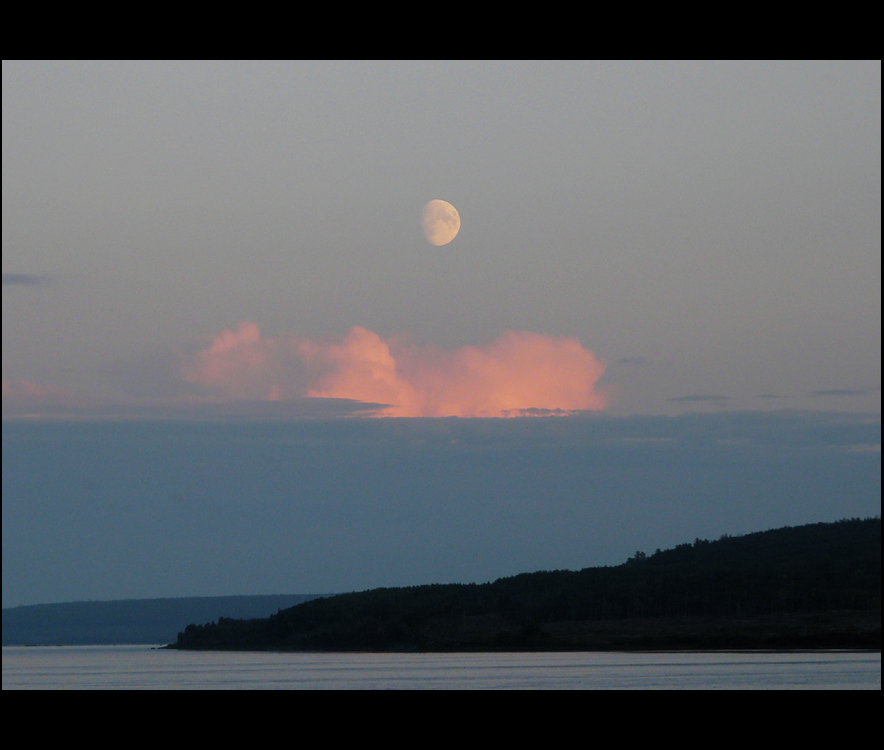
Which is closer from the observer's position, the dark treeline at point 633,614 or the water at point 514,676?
the water at point 514,676

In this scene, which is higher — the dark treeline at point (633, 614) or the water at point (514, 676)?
the dark treeline at point (633, 614)

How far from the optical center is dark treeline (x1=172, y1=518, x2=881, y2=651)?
15100 centimetres

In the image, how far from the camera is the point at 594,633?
Answer: 161000 millimetres

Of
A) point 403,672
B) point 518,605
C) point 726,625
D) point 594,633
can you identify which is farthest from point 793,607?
point 403,672

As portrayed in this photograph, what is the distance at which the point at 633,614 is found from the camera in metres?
170

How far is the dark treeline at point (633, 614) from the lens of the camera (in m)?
151

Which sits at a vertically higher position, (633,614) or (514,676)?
(633,614)

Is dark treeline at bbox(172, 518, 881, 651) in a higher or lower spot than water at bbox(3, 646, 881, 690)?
higher

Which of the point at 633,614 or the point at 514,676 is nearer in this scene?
the point at 514,676

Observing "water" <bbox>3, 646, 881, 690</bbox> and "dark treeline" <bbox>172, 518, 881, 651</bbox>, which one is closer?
"water" <bbox>3, 646, 881, 690</bbox>
